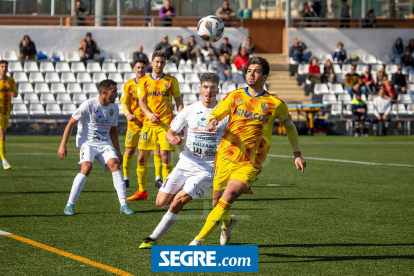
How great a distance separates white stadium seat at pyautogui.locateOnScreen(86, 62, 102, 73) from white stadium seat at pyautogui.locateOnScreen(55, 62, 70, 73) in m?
0.84

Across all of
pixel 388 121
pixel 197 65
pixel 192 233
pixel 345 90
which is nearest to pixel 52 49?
pixel 197 65

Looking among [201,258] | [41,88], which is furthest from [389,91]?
[201,258]

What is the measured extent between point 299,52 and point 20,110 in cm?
1269

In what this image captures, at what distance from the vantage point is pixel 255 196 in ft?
30.6

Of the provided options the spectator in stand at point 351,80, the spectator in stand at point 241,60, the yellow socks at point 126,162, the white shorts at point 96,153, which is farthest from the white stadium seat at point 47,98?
the white shorts at point 96,153

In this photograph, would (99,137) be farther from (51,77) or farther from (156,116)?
(51,77)

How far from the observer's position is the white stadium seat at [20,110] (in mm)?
23062

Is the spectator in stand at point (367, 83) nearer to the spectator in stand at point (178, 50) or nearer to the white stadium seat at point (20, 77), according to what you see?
the spectator in stand at point (178, 50)

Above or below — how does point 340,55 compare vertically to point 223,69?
above

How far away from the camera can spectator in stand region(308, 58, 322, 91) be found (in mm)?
25938

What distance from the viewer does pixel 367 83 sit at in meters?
25.4

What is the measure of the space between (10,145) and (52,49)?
952 cm

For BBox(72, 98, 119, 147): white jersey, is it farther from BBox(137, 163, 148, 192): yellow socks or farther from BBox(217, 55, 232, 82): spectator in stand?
BBox(217, 55, 232, 82): spectator in stand

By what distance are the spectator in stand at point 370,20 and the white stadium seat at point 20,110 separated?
56.5 ft
